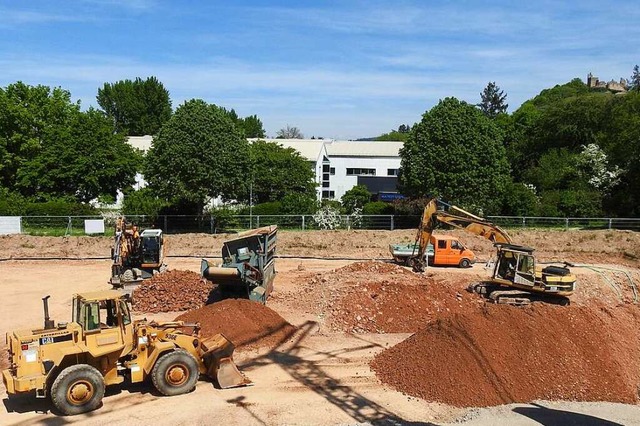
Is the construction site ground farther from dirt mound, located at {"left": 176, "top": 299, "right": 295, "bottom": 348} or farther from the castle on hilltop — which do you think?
the castle on hilltop

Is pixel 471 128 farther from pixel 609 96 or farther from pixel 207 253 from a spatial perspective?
pixel 609 96

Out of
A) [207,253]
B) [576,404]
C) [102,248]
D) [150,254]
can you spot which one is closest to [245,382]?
[576,404]

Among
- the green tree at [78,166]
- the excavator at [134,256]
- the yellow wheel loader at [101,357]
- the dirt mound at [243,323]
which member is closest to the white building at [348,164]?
the green tree at [78,166]

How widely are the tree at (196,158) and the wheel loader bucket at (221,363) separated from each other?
69.0ft

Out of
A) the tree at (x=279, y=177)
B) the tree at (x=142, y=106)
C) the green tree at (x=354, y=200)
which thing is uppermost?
the tree at (x=142, y=106)

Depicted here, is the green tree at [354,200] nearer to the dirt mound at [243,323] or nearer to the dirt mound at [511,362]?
the dirt mound at [243,323]

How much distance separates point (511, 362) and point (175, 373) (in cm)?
763

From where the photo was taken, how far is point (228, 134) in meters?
34.5

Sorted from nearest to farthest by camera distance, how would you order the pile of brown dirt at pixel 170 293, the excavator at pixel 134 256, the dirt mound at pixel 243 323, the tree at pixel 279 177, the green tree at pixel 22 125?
the dirt mound at pixel 243 323, the pile of brown dirt at pixel 170 293, the excavator at pixel 134 256, the green tree at pixel 22 125, the tree at pixel 279 177

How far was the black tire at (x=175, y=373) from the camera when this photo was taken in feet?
40.5

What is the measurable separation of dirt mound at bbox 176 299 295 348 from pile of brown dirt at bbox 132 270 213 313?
10.2 ft

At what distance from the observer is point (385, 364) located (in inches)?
561

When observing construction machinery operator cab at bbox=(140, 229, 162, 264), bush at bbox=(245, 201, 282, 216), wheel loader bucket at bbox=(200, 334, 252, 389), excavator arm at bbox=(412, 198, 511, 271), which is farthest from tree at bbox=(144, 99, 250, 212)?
wheel loader bucket at bbox=(200, 334, 252, 389)

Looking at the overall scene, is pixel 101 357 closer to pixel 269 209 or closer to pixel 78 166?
pixel 269 209
